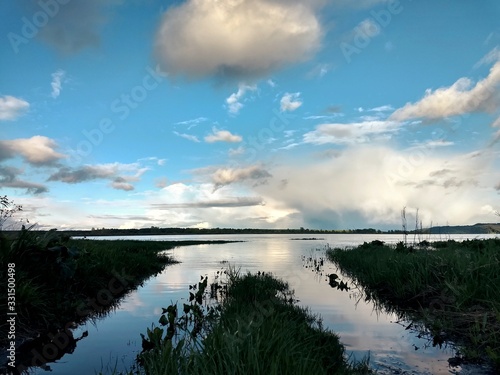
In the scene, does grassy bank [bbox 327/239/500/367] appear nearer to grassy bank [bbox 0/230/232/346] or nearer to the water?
the water

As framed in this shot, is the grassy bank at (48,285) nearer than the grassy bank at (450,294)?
No

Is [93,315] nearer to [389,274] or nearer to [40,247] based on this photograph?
[40,247]

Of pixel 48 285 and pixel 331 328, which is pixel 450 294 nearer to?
pixel 331 328

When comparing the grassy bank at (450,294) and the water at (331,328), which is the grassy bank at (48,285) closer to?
the water at (331,328)

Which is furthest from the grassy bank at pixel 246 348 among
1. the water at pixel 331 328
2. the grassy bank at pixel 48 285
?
the grassy bank at pixel 48 285

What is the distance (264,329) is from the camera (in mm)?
7156

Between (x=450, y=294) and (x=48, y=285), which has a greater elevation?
(x=48, y=285)

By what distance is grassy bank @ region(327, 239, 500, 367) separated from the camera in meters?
8.79

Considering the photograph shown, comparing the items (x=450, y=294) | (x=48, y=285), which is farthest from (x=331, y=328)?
(x=48, y=285)

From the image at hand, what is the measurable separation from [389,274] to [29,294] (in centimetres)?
1474

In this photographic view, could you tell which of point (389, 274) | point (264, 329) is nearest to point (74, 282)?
point (264, 329)

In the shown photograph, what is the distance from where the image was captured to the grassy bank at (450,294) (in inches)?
346

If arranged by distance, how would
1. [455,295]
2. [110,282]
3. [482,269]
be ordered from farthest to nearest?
A: [110,282] < [482,269] < [455,295]

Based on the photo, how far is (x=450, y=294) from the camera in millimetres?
12484
